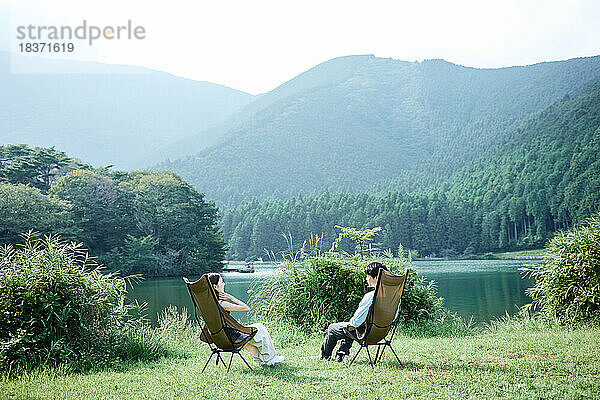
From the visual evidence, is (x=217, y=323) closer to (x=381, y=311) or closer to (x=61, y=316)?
(x=381, y=311)

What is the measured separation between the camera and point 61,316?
6266 mm

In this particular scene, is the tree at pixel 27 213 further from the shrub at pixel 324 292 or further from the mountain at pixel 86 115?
the mountain at pixel 86 115

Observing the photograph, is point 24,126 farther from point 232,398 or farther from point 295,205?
point 232,398

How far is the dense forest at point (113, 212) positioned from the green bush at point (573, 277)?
35.6 m

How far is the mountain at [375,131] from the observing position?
420 ft

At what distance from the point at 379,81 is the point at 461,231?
113 metres

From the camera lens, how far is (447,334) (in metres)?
8.87

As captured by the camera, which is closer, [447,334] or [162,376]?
[162,376]

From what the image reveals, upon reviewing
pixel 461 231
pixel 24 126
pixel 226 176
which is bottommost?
pixel 461 231

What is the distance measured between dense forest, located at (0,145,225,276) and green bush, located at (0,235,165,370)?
1317 inches

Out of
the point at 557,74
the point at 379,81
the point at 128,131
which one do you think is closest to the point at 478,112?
the point at 557,74

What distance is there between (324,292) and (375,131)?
146976 mm

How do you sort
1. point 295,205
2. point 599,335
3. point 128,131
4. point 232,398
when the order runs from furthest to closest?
point 128,131 < point 295,205 < point 599,335 < point 232,398

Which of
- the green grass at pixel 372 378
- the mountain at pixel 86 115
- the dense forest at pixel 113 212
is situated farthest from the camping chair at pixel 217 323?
the mountain at pixel 86 115
